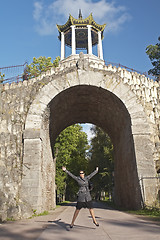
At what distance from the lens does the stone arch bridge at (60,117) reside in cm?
889

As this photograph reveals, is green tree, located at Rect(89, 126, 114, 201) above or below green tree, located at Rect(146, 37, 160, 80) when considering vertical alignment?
below

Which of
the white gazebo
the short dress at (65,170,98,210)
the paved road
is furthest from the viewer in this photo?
the white gazebo

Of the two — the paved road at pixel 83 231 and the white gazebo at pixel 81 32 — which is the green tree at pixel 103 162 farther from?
the paved road at pixel 83 231

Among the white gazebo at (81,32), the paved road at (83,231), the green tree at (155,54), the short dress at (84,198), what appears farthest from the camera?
the white gazebo at (81,32)

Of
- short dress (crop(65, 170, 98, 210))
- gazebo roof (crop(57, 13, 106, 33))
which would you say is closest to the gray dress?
short dress (crop(65, 170, 98, 210))

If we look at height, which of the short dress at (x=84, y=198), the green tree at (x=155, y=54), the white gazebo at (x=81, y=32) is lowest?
the short dress at (x=84, y=198)

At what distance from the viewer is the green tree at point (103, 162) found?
91.1 ft

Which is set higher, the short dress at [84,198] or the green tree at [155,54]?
the green tree at [155,54]

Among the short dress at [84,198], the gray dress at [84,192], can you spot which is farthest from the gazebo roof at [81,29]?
Result: the short dress at [84,198]

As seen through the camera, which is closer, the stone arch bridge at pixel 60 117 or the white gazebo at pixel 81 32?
the stone arch bridge at pixel 60 117

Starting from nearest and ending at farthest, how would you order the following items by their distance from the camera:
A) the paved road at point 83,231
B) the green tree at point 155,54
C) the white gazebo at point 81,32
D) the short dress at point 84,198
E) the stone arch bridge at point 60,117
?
the paved road at point 83,231 < the short dress at point 84,198 < the stone arch bridge at point 60,117 < the green tree at point 155,54 < the white gazebo at point 81,32

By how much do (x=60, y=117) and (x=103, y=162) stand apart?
54.8 ft

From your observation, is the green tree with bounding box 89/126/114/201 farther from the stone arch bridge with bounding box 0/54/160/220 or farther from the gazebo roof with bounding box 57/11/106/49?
the gazebo roof with bounding box 57/11/106/49

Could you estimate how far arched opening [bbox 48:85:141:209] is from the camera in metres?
10.5
